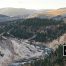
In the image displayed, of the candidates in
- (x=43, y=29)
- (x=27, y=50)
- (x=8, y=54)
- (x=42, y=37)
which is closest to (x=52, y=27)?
(x=43, y=29)

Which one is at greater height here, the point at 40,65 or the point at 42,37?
the point at 40,65

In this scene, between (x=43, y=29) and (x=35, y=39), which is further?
(x=43, y=29)

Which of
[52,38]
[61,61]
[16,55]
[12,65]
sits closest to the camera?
[61,61]

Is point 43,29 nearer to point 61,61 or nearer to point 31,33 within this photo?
point 31,33

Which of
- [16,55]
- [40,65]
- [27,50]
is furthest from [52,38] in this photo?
[40,65]

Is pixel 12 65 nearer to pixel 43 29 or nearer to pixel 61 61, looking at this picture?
pixel 61 61

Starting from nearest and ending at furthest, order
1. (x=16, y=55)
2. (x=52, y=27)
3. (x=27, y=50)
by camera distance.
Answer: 1. (x=16, y=55)
2. (x=27, y=50)
3. (x=52, y=27)

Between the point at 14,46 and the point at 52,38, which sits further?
the point at 52,38

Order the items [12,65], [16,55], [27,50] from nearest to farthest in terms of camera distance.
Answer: [12,65] → [16,55] → [27,50]

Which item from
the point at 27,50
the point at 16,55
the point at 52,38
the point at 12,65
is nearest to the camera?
the point at 12,65
